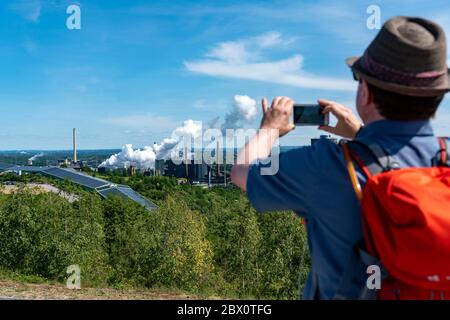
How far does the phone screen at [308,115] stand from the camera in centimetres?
183

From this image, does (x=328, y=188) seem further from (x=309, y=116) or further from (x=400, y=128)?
(x=309, y=116)

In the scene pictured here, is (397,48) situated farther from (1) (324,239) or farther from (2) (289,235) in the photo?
(2) (289,235)

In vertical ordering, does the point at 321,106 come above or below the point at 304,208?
above

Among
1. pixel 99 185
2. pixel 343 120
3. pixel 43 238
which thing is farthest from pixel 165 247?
pixel 99 185

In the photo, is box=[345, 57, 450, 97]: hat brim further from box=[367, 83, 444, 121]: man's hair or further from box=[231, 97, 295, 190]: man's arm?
box=[231, 97, 295, 190]: man's arm

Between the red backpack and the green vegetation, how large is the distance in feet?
65.3

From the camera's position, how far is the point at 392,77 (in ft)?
4.97

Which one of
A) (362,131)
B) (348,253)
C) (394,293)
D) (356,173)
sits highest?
(362,131)

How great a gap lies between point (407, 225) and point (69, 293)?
23.8ft

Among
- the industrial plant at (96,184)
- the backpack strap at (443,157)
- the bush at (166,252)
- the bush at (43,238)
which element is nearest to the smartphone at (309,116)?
the backpack strap at (443,157)

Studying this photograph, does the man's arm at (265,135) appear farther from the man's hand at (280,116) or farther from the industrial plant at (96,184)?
the industrial plant at (96,184)

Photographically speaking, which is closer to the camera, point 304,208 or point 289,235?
point 304,208
